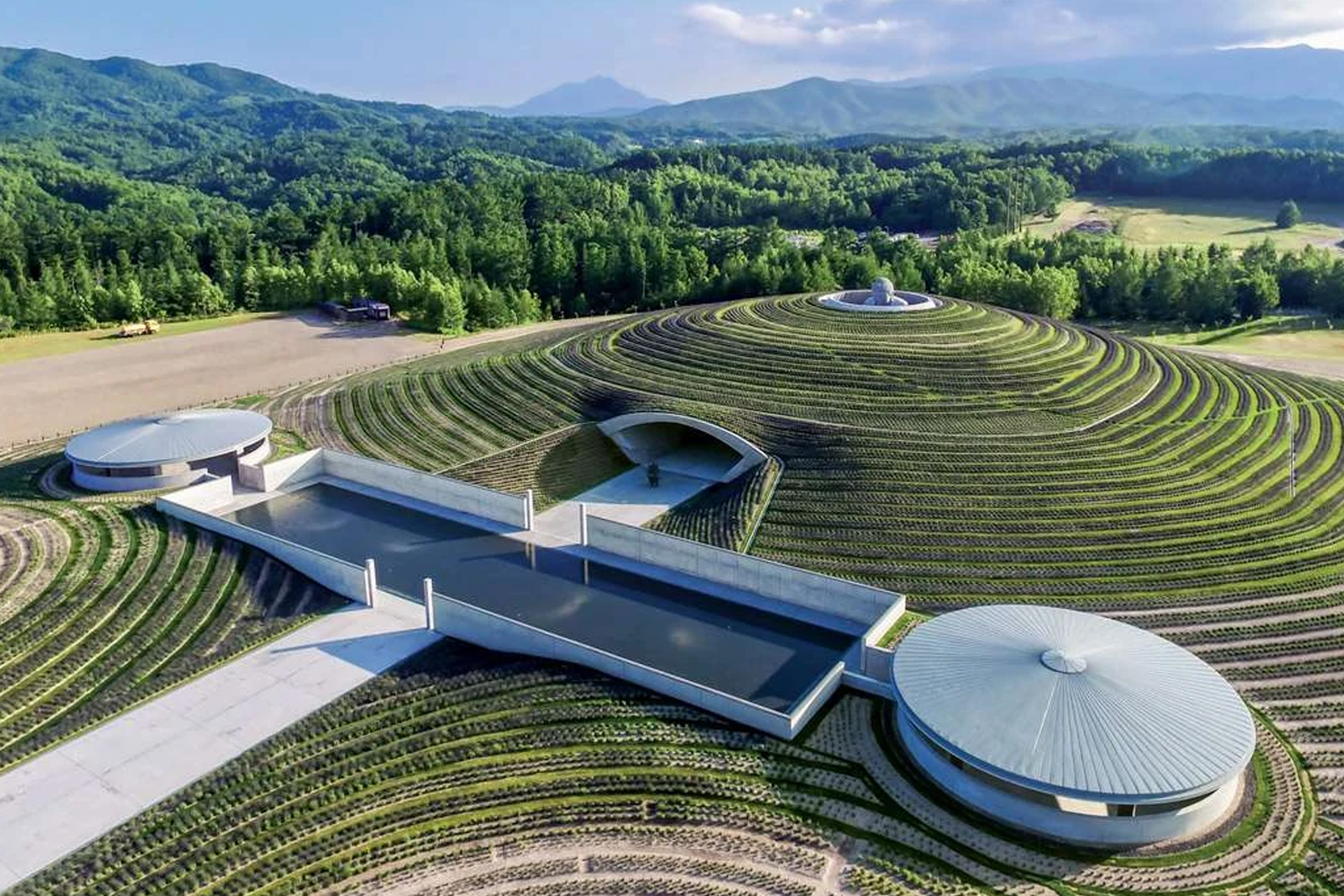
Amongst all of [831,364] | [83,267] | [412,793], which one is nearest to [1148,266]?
[831,364]

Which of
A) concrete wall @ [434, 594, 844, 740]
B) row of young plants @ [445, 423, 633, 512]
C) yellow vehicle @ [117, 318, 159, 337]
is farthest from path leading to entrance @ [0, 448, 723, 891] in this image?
yellow vehicle @ [117, 318, 159, 337]

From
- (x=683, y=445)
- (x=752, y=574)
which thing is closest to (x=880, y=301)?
(x=683, y=445)

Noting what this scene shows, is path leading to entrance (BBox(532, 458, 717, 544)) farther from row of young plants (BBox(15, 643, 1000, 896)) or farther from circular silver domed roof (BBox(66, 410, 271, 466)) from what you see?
circular silver domed roof (BBox(66, 410, 271, 466))

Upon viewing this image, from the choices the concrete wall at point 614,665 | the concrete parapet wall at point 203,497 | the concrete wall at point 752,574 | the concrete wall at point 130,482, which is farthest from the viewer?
the concrete wall at point 130,482

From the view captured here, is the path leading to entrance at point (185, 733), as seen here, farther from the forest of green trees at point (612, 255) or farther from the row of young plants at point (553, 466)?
the forest of green trees at point (612, 255)

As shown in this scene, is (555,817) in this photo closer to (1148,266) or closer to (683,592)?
(683,592)

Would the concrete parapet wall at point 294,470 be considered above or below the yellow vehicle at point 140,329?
below

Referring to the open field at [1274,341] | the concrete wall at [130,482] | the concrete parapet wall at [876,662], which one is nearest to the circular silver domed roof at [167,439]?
the concrete wall at [130,482]
